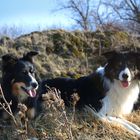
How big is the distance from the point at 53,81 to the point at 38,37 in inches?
137

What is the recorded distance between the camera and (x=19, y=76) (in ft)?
24.5

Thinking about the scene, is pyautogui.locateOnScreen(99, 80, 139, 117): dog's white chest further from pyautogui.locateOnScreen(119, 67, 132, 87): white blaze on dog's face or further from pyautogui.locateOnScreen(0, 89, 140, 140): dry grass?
pyautogui.locateOnScreen(0, 89, 140, 140): dry grass

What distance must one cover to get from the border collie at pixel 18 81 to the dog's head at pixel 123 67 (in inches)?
61.3

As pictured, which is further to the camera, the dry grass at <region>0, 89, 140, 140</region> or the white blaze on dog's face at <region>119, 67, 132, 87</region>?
the white blaze on dog's face at <region>119, 67, 132, 87</region>

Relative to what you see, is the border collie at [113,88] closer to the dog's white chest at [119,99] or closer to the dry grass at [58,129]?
the dog's white chest at [119,99]

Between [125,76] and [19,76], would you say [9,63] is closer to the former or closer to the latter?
[19,76]

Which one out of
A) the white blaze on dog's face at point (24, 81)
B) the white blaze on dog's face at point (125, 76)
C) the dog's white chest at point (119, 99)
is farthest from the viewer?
the dog's white chest at point (119, 99)

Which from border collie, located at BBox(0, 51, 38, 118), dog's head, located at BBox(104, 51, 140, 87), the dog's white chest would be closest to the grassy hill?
the dog's white chest

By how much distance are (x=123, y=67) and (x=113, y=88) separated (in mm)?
576

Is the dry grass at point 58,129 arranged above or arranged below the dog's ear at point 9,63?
below

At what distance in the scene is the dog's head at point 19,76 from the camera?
745 cm

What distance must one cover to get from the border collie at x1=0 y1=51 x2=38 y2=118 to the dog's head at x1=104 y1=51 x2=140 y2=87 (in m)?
1.56

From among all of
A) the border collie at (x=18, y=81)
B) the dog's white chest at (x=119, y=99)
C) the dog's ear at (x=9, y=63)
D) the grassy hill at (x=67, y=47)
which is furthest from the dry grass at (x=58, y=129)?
the grassy hill at (x=67, y=47)

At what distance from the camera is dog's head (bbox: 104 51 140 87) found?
8.17m
